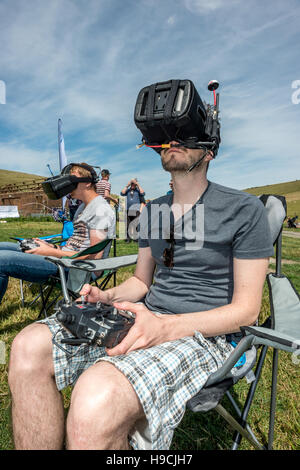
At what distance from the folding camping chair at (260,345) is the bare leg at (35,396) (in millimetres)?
610

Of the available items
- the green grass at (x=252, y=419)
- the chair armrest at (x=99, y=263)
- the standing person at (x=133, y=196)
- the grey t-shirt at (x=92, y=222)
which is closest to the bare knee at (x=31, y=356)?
the green grass at (x=252, y=419)

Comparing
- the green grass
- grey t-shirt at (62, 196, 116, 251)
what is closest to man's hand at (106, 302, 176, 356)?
the green grass

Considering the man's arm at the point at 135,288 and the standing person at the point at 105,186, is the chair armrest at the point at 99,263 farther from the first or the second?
the standing person at the point at 105,186

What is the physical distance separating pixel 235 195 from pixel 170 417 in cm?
103

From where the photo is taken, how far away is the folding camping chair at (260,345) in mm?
1113

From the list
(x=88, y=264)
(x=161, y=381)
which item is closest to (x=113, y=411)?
(x=161, y=381)

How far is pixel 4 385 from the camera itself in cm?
232

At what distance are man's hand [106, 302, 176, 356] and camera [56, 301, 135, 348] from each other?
0.03m

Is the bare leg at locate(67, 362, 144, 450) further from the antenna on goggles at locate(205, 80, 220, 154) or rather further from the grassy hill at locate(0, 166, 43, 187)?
the grassy hill at locate(0, 166, 43, 187)

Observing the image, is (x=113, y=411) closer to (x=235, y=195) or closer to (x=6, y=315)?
(x=235, y=195)

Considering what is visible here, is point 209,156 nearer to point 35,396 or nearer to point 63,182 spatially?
point 35,396

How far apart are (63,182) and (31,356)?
2071mm

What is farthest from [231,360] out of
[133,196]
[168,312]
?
[133,196]
